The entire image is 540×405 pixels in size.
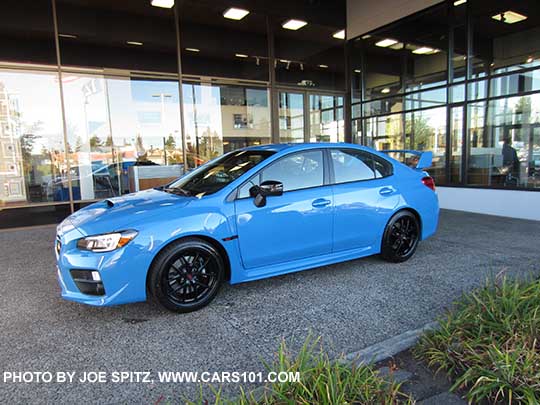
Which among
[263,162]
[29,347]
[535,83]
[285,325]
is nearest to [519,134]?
[535,83]

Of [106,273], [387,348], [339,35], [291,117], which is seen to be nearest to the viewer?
[387,348]

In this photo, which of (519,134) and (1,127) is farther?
(1,127)

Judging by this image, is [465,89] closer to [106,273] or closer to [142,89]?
[142,89]

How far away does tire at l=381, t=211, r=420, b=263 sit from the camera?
417 centimetres

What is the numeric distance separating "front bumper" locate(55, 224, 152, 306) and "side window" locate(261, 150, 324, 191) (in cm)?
135

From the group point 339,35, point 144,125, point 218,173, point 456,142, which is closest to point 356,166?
point 218,173

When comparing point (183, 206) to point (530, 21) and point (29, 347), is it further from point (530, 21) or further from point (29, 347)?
point (530, 21)

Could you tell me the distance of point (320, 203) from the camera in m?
3.63

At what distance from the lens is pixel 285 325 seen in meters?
2.86

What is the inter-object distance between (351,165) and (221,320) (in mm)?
2162

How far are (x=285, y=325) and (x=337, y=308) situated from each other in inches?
21.4

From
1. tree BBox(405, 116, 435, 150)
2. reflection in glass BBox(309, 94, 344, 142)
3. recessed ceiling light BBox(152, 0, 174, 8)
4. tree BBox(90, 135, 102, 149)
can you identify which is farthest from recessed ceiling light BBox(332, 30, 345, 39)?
tree BBox(90, 135, 102, 149)

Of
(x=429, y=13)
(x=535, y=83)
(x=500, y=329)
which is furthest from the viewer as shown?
(x=429, y=13)

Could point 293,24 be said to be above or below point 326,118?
above
